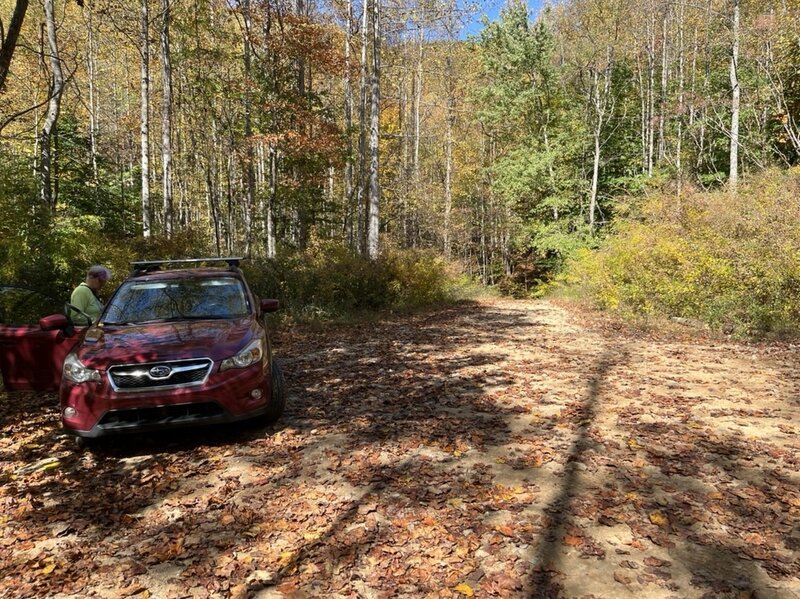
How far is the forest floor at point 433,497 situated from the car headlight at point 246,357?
2.83 feet

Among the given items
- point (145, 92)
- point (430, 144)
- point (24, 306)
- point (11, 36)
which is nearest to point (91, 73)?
point (145, 92)

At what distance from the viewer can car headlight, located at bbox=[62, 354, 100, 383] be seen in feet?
14.6

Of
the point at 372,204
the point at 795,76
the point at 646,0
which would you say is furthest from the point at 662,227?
the point at 646,0

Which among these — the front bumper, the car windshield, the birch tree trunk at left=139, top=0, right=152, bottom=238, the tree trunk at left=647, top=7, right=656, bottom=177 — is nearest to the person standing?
the car windshield

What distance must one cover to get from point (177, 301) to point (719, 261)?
10318 millimetres

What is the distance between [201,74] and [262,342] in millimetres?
18984

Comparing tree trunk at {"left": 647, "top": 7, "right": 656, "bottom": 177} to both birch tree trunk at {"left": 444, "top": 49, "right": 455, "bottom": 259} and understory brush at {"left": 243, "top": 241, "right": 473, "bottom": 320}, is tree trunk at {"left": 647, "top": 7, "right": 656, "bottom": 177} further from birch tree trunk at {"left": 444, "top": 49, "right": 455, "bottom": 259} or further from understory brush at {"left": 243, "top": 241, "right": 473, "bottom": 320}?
understory brush at {"left": 243, "top": 241, "right": 473, "bottom": 320}

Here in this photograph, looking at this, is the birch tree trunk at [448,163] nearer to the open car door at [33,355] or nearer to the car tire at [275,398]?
Answer: the car tire at [275,398]

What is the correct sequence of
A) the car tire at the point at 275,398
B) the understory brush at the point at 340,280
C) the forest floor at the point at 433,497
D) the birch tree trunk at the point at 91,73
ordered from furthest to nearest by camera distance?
the birch tree trunk at the point at 91,73
the understory brush at the point at 340,280
the car tire at the point at 275,398
the forest floor at the point at 433,497

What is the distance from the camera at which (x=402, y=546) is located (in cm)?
324

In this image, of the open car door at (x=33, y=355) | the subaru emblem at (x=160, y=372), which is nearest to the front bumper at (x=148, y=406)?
the subaru emblem at (x=160, y=372)

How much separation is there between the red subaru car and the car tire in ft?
0.04

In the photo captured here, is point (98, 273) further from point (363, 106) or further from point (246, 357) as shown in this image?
point (363, 106)

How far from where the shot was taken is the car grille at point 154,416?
14.5 feet
